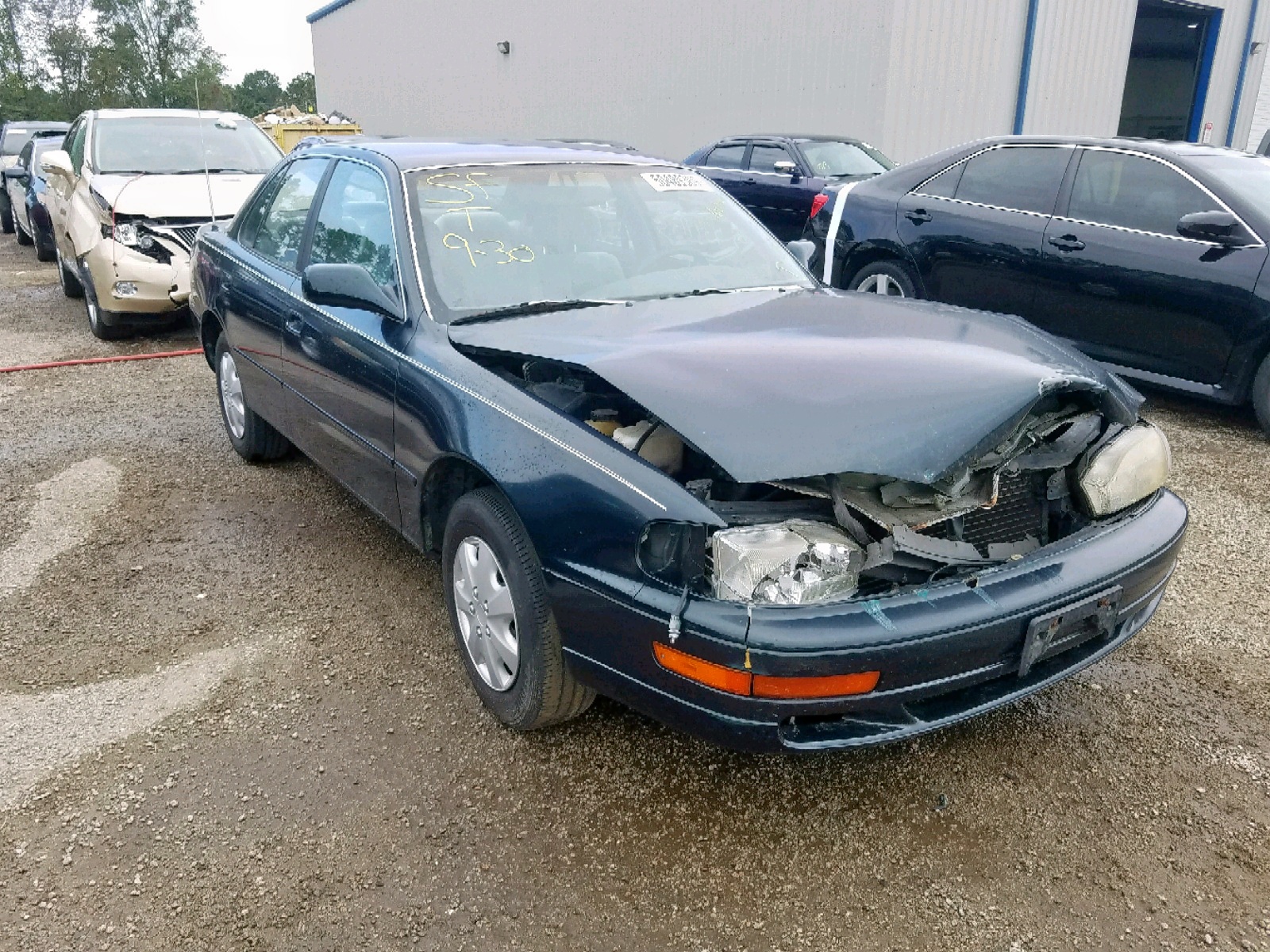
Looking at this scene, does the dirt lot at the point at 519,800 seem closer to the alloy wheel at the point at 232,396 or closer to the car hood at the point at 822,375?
the car hood at the point at 822,375

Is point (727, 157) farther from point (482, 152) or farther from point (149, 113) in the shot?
point (482, 152)

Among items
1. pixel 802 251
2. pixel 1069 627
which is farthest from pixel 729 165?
pixel 1069 627

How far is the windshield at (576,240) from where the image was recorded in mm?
3184

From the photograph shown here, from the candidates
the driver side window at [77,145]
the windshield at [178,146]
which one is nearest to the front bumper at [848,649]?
the windshield at [178,146]

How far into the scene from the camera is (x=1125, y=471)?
106 inches

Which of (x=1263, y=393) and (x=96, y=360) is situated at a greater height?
(x=1263, y=393)

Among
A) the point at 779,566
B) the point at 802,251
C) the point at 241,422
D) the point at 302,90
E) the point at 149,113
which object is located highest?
the point at 302,90

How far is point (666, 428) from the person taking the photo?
2.37 meters

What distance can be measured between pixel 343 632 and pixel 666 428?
166 centimetres

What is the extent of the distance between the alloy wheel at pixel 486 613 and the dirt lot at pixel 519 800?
207 millimetres

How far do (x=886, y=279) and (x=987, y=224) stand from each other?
0.79 m

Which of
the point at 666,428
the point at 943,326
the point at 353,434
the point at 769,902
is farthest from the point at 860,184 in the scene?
the point at 769,902

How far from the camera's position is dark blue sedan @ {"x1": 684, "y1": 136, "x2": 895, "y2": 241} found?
9.85 metres

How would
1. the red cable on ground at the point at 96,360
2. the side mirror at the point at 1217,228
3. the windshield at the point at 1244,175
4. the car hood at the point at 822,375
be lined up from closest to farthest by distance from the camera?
1. the car hood at the point at 822,375
2. the side mirror at the point at 1217,228
3. the windshield at the point at 1244,175
4. the red cable on ground at the point at 96,360
